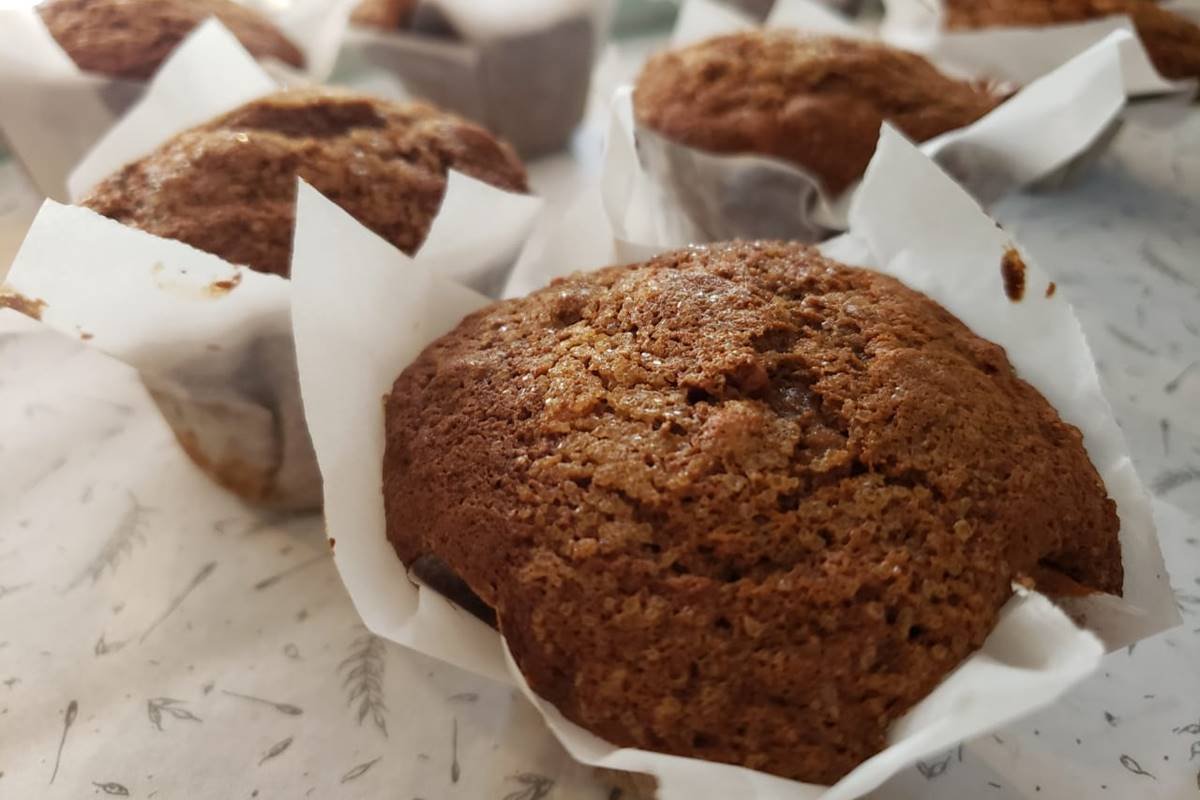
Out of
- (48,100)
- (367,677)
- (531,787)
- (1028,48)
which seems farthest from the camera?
(1028,48)

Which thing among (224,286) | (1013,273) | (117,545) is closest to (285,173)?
(224,286)

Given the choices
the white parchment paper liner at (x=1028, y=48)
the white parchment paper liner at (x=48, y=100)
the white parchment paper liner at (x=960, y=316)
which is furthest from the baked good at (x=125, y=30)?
the white parchment paper liner at (x=1028, y=48)

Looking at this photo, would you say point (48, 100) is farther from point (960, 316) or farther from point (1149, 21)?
point (1149, 21)

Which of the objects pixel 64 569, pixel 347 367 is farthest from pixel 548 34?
pixel 64 569

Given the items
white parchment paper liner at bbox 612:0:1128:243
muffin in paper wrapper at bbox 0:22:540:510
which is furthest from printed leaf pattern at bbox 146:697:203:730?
white parchment paper liner at bbox 612:0:1128:243

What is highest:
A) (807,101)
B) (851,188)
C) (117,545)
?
(807,101)

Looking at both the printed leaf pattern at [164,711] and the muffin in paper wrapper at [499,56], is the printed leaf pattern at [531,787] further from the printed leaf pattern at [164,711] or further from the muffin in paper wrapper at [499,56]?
the muffin in paper wrapper at [499,56]

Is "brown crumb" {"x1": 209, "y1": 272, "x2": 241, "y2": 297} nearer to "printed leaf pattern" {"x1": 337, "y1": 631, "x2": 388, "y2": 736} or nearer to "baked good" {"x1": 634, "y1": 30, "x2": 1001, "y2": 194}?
"printed leaf pattern" {"x1": 337, "y1": 631, "x2": 388, "y2": 736}
